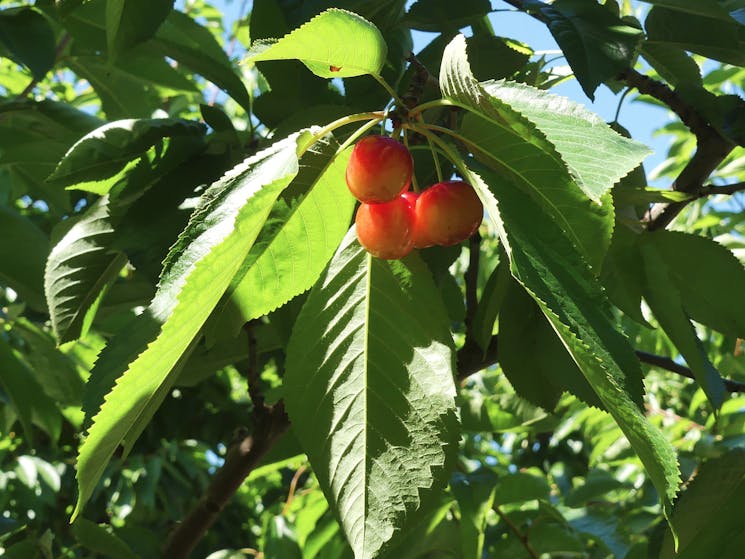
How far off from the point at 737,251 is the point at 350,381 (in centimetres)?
123

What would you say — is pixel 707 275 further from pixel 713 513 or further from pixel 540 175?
pixel 540 175

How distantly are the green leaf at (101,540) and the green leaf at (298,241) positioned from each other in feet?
2.21

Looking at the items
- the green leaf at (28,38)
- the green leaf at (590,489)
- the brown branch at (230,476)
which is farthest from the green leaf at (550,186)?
the green leaf at (590,489)

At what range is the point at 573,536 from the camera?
1844 mm

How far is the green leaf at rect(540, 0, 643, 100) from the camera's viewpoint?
40.3 inches

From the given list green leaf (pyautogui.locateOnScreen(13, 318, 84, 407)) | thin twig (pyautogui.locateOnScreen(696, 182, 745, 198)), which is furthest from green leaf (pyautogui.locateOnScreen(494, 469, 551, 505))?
green leaf (pyautogui.locateOnScreen(13, 318, 84, 407))

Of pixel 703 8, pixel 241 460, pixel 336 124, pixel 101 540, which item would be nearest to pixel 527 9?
pixel 703 8

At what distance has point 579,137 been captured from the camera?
72 cm

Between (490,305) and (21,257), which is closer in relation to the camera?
(490,305)

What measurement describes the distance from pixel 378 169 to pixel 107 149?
493 millimetres

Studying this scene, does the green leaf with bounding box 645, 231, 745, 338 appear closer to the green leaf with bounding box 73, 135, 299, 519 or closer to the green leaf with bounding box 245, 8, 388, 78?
the green leaf with bounding box 245, 8, 388, 78

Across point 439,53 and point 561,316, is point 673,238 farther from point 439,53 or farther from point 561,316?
point 561,316

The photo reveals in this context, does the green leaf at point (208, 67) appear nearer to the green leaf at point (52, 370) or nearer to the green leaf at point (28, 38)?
the green leaf at point (28, 38)

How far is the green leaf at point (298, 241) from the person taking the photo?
0.87 metres
